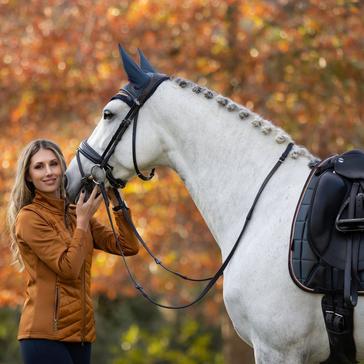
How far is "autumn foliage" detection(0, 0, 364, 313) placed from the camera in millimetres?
8602

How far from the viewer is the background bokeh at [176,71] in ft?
28.2

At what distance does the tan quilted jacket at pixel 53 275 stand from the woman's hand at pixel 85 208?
5cm

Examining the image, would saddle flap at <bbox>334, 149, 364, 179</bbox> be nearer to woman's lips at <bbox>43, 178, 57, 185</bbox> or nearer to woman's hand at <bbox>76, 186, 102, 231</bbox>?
woman's hand at <bbox>76, 186, 102, 231</bbox>

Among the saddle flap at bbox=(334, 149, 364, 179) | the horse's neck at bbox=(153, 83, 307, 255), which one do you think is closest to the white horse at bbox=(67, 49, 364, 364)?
the horse's neck at bbox=(153, 83, 307, 255)

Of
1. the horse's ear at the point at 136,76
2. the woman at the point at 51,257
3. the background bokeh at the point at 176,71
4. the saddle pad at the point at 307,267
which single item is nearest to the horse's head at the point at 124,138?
the horse's ear at the point at 136,76

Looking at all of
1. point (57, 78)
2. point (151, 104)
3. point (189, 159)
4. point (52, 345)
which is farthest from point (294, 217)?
point (57, 78)

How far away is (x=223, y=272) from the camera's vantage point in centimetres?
407

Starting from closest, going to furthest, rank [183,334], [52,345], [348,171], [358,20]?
1. [348,171]
2. [52,345]
3. [358,20]
4. [183,334]

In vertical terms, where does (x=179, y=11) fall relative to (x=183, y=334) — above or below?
above

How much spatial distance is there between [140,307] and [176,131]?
12785mm

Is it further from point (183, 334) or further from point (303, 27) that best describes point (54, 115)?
point (183, 334)

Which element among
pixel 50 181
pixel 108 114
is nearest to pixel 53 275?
pixel 50 181

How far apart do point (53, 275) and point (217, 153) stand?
1.12m

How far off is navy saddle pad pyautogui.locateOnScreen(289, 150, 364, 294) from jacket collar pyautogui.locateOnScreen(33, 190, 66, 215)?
136 centimetres
